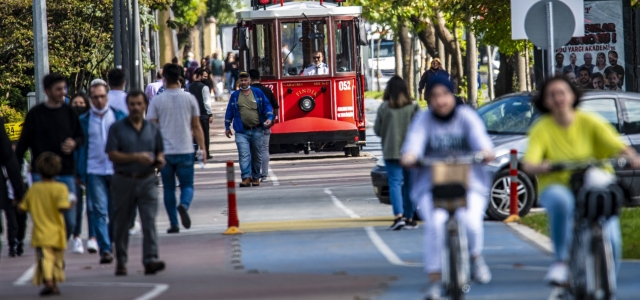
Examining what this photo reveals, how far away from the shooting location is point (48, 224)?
1038 centimetres

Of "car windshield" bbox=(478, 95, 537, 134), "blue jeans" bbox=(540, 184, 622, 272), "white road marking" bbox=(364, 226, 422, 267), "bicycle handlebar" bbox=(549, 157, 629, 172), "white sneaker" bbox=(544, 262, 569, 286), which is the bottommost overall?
"white road marking" bbox=(364, 226, 422, 267)

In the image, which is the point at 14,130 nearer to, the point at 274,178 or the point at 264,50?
the point at 264,50

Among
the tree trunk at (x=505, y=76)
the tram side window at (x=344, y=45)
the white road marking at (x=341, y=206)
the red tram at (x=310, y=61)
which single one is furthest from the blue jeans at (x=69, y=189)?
the tree trunk at (x=505, y=76)

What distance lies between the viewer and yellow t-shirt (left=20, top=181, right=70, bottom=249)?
408 inches

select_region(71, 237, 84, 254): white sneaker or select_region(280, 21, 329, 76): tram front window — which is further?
select_region(280, 21, 329, 76): tram front window

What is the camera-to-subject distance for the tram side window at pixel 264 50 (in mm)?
26766

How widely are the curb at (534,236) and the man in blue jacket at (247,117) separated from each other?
6860mm

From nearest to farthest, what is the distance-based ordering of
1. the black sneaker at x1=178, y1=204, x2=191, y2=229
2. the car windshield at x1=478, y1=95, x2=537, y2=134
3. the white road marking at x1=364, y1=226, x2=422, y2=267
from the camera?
the white road marking at x1=364, y1=226, x2=422, y2=267 < the black sneaker at x1=178, y1=204, x2=191, y2=229 < the car windshield at x1=478, y1=95, x2=537, y2=134

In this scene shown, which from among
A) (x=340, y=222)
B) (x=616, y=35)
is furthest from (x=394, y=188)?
(x=616, y=35)

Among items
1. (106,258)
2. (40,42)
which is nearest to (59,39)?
(40,42)

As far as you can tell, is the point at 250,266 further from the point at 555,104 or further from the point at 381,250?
the point at 555,104

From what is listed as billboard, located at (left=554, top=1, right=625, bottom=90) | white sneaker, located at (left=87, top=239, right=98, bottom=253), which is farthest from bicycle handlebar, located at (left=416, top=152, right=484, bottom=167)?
billboard, located at (left=554, top=1, right=625, bottom=90)

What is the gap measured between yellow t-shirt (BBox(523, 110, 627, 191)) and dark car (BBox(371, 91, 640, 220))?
255 inches

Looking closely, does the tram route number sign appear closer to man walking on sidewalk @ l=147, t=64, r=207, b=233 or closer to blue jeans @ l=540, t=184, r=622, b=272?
man walking on sidewalk @ l=147, t=64, r=207, b=233
